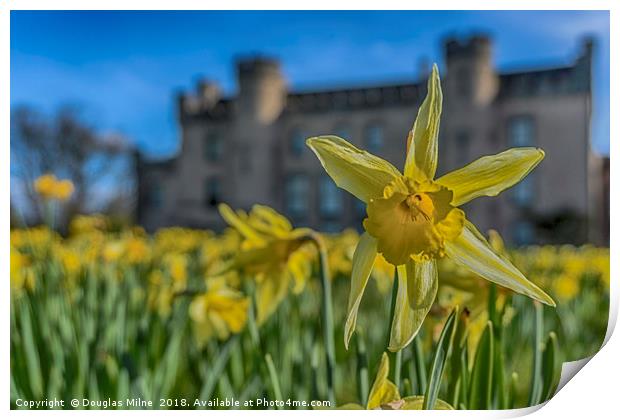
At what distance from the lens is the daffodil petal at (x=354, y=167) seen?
0.36 meters

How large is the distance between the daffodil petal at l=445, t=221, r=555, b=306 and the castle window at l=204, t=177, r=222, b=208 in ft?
2.54

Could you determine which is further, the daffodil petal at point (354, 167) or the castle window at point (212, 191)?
the castle window at point (212, 191)

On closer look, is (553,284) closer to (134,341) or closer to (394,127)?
(394,127)

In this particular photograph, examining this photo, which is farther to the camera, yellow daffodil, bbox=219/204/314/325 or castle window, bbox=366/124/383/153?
castle window, bbox=366/124/383/153

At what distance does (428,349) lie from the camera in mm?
628

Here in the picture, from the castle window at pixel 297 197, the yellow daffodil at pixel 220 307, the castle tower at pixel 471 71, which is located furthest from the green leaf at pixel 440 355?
the castle window at pixel 297 197

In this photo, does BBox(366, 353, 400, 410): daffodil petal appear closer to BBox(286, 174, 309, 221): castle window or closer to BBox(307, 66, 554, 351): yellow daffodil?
BBox(307, 66, 554, 351): yellow daffodil

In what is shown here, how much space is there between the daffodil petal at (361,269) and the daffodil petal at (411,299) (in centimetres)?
2

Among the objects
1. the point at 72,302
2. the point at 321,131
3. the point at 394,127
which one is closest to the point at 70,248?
the point at 72,302

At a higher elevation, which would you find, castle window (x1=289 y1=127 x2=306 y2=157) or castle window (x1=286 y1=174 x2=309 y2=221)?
castle window (x1=289 y1=127 x2=306 y2=157)

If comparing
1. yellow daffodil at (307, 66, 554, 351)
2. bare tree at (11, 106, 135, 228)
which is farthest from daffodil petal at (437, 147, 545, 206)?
bare tree at (11, 106, 135, 228)

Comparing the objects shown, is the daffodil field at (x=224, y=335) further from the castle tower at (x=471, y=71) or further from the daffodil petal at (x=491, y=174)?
the castle tower at (x=471, y=71)

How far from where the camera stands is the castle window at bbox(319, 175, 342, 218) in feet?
3.47

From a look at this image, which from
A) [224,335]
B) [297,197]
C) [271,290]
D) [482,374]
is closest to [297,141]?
[297,197]
